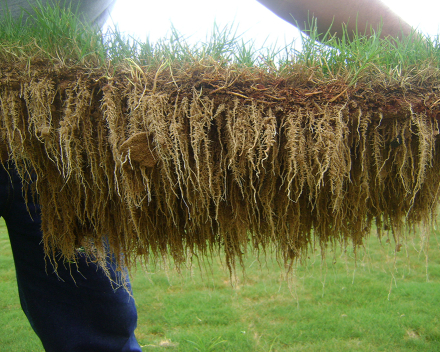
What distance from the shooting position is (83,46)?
91 cm

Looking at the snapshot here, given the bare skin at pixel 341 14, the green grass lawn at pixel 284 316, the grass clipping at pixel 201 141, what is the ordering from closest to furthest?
the grass clipping at pixel 201 141
the bare skin at pixel 341 14
the green grass lawn at pixel 284 316

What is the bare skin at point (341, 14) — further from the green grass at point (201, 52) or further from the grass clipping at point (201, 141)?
the grass clipping at point (201, 141)

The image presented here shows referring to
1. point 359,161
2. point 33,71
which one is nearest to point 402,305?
point 359,161

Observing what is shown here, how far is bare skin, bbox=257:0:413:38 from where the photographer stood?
1159 millimetres

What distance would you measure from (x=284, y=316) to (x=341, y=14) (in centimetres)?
202

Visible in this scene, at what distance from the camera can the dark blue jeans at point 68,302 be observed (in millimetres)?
1187

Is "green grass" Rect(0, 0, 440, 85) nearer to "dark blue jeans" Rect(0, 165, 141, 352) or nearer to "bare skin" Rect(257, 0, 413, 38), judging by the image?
"bare skin" Rect(257, 0, 413, 38)

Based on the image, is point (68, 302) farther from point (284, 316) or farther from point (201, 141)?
point (284, 316)

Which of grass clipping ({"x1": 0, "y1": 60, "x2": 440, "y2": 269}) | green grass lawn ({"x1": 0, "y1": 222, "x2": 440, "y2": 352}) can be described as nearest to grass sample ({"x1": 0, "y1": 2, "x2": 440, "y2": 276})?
grass clipping ({"x1": 0, "y1": 60, "x2": 440, "y2": 269})

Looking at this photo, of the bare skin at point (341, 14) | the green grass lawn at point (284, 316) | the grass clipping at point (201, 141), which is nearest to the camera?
the grass clipping at point (201, 141)

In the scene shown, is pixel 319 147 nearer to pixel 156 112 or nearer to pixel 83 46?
pixel 156 112

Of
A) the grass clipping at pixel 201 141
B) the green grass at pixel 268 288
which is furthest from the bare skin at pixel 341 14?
the grass clipping at pixel 201 141

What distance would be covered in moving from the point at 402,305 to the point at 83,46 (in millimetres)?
2605

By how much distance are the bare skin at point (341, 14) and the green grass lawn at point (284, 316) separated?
4.17 ft
